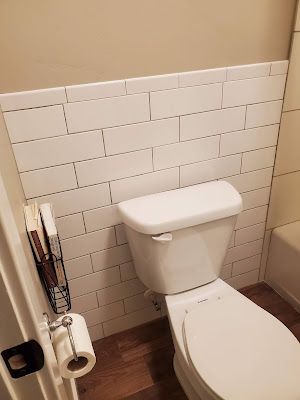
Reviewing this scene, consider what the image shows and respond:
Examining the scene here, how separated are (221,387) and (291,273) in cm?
88

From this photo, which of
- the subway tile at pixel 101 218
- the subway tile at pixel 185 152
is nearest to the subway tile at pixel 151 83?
the subway tile at pixel 185 152

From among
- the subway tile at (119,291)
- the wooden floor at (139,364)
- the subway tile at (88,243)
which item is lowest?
the wooden floor at (139,364)

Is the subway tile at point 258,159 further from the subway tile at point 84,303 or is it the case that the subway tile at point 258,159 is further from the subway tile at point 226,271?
the subway tile at point 84,303

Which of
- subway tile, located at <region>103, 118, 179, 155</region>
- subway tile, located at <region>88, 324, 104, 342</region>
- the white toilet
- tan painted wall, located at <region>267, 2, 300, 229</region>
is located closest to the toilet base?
the white toilet

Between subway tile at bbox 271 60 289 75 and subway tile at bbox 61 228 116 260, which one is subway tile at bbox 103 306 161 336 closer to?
subway tile at bbox 61 228 116 260

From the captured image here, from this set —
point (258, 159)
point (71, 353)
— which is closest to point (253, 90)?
point (258, 159)

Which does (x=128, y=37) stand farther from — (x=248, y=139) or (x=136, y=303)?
(x=136, y=303)

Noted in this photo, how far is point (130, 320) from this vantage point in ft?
5.00

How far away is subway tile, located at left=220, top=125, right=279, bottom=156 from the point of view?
1279 mm

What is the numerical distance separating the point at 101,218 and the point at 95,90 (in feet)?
1.60

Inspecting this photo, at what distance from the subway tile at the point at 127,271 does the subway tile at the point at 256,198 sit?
2.02 ft

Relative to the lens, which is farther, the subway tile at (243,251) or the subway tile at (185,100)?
the subway tile at (243,251)

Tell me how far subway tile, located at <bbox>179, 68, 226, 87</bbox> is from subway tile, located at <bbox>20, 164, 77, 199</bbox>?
52 cm

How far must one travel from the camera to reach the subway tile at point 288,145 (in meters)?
1.33
